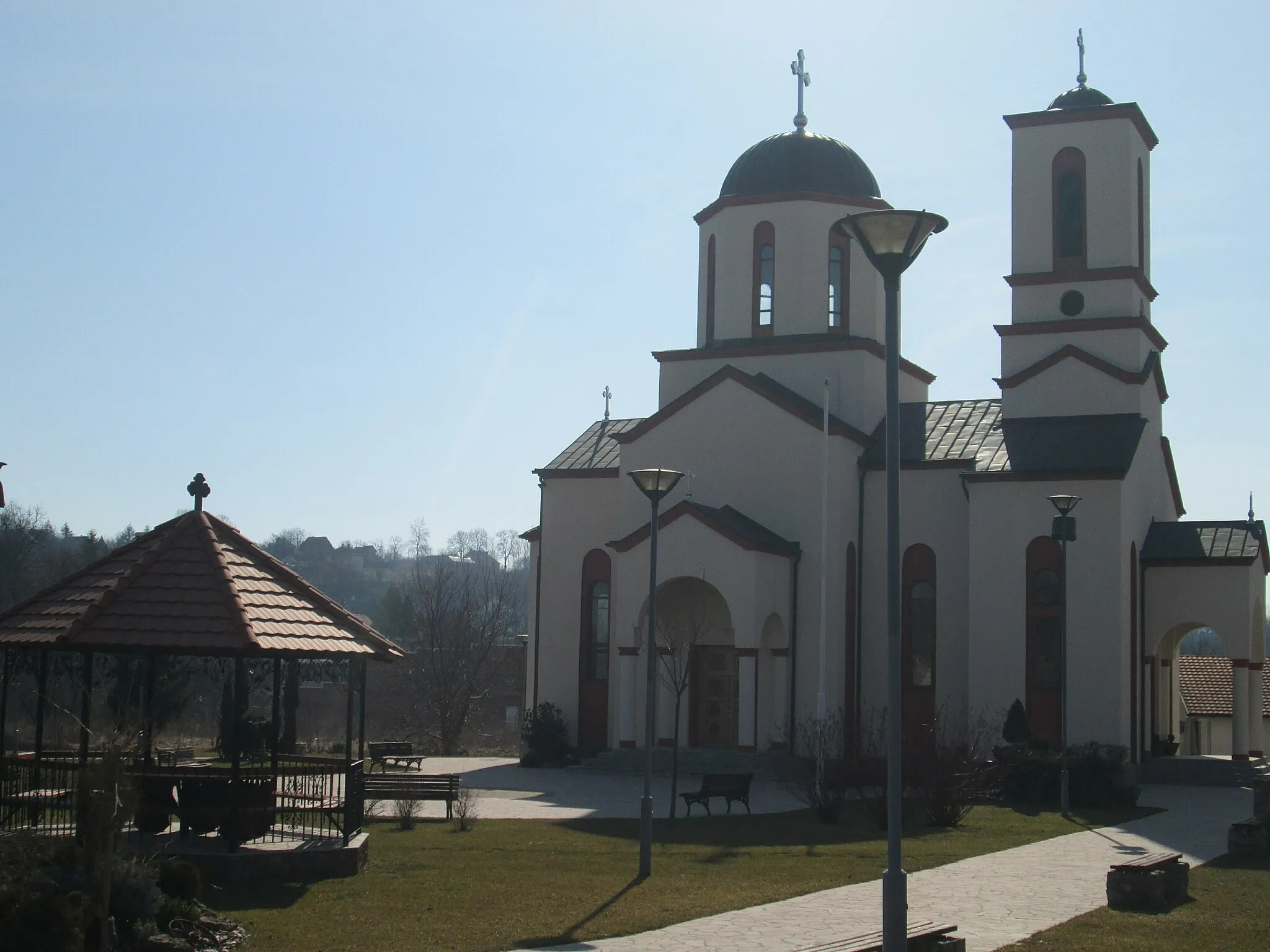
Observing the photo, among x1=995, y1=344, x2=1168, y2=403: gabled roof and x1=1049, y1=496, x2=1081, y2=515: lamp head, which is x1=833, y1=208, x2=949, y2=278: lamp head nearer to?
x1=1049, y1=496, x2=1081, y2=515: lamp head

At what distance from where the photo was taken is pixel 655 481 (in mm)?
16266

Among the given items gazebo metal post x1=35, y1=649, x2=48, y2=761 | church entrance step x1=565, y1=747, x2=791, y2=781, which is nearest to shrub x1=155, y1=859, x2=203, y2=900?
gazebo metal post x1=35, y1=649, x2=48, y2=761

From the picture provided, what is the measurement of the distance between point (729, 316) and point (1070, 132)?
864 centimetres

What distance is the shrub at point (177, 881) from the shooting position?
11.4 m

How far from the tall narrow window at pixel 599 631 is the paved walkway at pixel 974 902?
14.4 meters

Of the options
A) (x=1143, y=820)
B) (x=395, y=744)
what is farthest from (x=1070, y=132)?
(x=395, y=744)

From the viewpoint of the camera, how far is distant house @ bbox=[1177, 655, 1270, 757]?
37.3m

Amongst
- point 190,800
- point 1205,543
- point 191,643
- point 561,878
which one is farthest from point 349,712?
point 1205,543

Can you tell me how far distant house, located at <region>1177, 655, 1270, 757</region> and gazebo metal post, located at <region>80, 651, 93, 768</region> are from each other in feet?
95.2

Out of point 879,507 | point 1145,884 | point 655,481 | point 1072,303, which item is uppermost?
point 1072,303

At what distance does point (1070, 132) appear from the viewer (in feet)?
103

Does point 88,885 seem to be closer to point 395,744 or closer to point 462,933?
point 462,933

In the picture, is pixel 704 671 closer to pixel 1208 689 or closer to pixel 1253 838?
pixel 1253 838

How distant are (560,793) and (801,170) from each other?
15795mm
